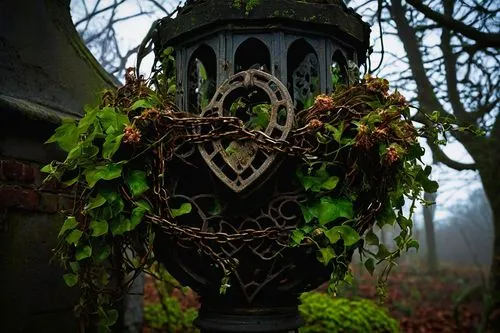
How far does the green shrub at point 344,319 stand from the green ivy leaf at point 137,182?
7.67 ft

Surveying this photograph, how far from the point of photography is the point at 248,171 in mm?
1170

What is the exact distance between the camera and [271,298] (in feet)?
4.41

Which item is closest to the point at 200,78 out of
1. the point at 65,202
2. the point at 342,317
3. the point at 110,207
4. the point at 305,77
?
the point at 305,77

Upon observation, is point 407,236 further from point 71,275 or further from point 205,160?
point 71,275

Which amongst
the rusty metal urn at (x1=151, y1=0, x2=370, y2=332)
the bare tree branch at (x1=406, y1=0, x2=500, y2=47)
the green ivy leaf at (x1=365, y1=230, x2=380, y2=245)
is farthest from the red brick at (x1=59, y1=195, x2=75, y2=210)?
the bare tree branch at (x1=406, y1=0, x2=500, y2=47)

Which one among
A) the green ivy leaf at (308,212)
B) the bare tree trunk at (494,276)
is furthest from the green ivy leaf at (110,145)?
the bare tree trunk at (494,276)

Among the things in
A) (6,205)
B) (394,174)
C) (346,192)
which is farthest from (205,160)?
(6,205)

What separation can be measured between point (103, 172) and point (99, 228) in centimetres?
16

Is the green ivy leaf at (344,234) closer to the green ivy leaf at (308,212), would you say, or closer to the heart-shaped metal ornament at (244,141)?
the green ivy leaf at (308,212)

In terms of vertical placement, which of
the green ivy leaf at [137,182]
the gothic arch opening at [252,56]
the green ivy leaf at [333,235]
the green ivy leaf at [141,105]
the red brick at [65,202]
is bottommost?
the green ivy leaf at [333,235]

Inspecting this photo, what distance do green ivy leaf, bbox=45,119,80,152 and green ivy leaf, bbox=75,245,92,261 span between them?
312 mm

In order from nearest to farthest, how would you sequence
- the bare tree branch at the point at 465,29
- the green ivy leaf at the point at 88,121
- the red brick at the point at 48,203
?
1. the green ivy leaf at the point at 88,121
2. the red brick at the point at 48,203
3. the bare tree branch at the point at 465,29

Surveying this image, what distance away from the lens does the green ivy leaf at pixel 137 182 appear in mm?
1209

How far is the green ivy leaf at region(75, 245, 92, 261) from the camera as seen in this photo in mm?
1265
